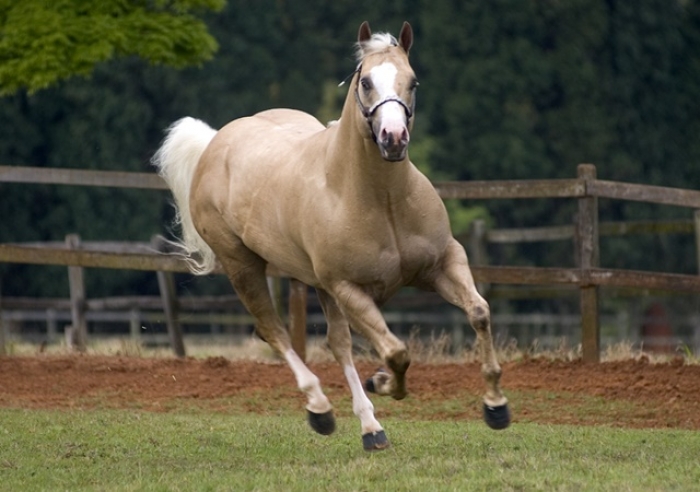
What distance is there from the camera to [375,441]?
7645 millimetres

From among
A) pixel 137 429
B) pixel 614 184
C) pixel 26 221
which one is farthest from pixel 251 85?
pixel 137 429

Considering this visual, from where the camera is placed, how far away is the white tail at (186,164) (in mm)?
9750

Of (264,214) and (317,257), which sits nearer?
(317,257)

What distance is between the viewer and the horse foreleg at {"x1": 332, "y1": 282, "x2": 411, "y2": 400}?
7258 millimetres

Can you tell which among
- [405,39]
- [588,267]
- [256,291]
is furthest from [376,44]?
[588,267]

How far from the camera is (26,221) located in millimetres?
29969

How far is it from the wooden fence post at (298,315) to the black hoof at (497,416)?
4472 mm

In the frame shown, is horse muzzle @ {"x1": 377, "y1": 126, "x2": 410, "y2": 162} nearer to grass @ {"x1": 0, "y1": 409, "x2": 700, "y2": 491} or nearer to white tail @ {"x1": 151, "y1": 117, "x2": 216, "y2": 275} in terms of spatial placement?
grass @ {"x1": 0, "y1": 409, "x2": 700, "y2": 491}

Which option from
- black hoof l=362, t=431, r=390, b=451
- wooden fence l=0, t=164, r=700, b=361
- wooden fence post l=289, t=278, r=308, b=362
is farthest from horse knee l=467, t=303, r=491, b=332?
wooden fence post l=289, t=278, r=308, b=362

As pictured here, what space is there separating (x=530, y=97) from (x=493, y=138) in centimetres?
218

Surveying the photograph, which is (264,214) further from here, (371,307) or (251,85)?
(251,85)

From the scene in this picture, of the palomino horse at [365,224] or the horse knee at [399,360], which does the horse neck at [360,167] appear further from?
the horse knee at [399,360]

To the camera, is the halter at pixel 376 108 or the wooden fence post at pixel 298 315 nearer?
the halter at pixel 376 108

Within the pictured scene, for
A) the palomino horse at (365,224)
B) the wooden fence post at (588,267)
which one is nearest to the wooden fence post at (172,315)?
the wooden fence post at (588,267)
